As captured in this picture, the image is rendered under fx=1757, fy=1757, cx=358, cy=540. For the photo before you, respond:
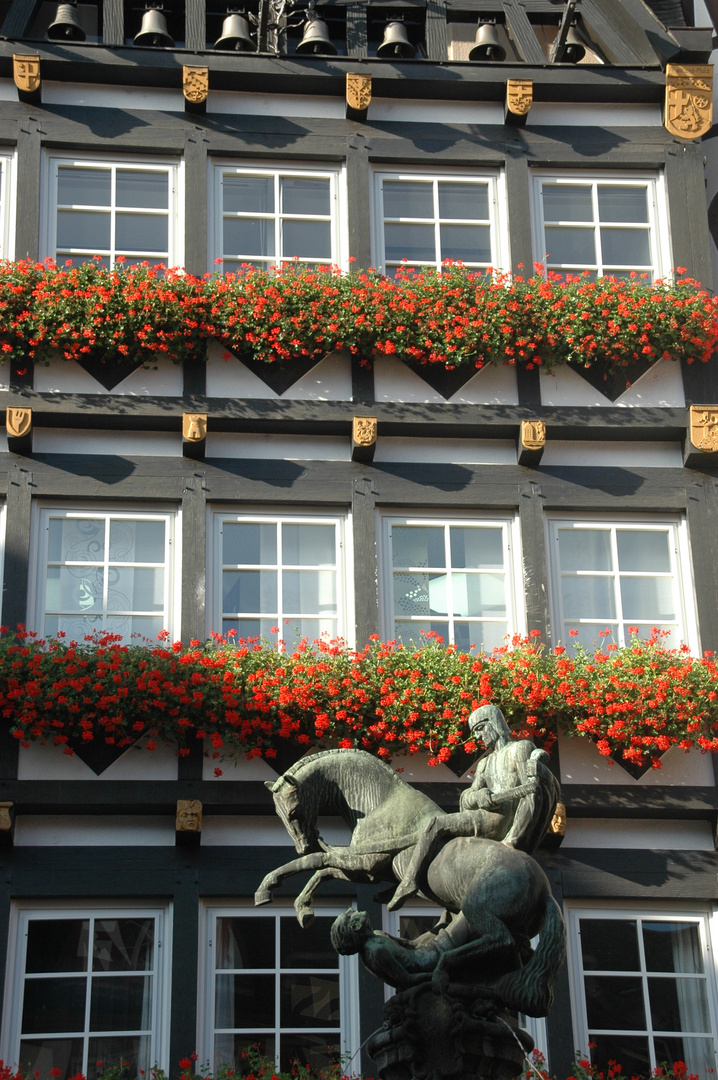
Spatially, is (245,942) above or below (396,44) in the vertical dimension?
below

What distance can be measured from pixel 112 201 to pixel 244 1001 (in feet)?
22.8

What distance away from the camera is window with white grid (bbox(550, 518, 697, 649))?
14109 mm

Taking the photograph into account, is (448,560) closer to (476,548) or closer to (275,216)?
(476,548)

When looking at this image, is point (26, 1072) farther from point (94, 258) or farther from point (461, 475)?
point (94, 258)

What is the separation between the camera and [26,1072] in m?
11.8

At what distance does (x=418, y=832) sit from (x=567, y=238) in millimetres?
7578

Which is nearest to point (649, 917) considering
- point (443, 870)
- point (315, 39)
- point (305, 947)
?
point (305, 947)

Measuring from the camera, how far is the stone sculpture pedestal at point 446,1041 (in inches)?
344

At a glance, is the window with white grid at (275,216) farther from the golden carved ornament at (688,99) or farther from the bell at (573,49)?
the golden carved ornament at (688,99)

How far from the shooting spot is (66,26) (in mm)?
15617

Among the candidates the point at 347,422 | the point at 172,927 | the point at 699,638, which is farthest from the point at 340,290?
the point at 172,927

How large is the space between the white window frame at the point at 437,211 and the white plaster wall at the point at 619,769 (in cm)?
431

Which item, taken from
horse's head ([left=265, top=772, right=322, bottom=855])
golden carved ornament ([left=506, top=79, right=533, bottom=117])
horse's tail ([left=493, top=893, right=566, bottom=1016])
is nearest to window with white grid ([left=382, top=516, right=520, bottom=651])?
golden carved ornament ([left=506, top=79, right=533, bottom=117])

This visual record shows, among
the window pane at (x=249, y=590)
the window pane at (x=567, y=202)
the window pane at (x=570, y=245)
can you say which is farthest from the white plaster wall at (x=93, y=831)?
the window pane at (x=567, y=202)
